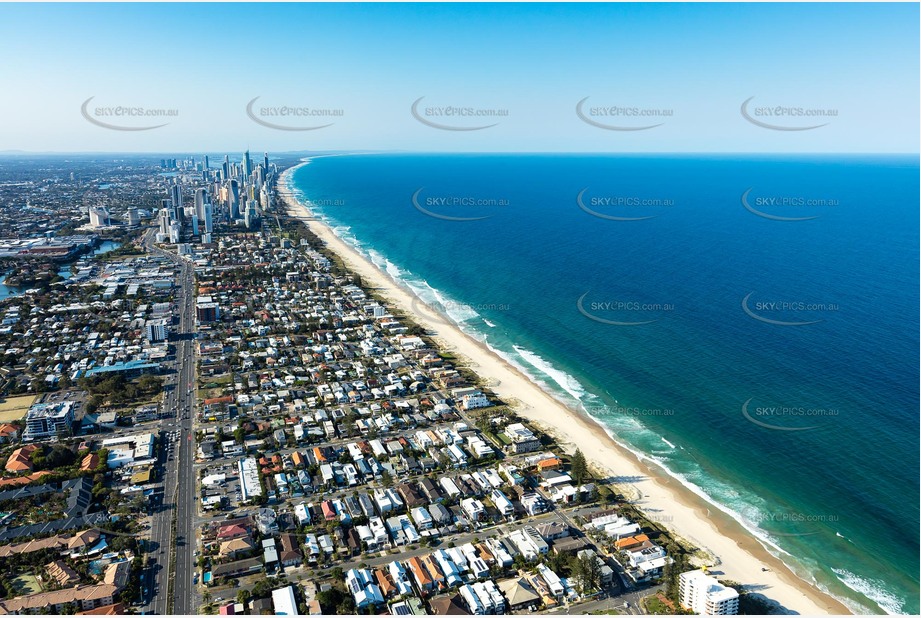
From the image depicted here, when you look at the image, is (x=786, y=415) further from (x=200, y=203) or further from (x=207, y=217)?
(x=200, y=203)

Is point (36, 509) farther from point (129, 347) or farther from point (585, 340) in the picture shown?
point (585, 340)

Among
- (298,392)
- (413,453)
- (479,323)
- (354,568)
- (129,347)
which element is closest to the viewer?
(354,568)

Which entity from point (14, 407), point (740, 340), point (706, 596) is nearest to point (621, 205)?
point (740, 340)

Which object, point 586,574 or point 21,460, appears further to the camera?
point 21,460

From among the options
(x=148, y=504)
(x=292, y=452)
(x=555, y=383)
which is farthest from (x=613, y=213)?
(x=148, y=504)

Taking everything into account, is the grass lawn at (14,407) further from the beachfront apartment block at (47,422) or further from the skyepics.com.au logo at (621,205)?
the skyepics.com.au logo at (621,205)

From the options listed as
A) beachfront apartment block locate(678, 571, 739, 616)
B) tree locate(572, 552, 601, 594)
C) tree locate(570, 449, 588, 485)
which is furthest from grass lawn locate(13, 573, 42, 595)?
beachfront apartment block locate(678, 571, 739, 616)
